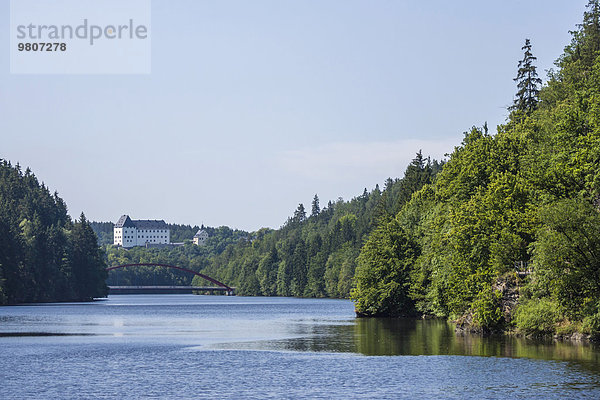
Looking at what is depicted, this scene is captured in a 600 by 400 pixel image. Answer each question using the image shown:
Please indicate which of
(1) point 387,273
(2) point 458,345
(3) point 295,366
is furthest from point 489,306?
(1) point 387,273

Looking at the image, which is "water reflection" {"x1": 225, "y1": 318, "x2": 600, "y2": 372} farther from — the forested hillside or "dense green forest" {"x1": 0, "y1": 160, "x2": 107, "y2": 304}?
"dense green forest" {"x1": 0, "y1": 160, "x2": 107, "y2": 304}

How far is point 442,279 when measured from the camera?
7700cm

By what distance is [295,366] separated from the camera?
1858 inches

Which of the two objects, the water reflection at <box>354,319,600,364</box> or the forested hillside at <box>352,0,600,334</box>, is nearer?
the water reflection at <box>354,319,600,364</box>

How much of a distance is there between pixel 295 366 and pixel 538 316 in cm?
1995

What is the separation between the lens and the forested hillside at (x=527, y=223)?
53.7 meters

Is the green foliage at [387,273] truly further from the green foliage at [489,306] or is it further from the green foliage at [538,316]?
the green foliage at [538,316]

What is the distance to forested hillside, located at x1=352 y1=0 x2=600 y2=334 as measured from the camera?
53719 millimetres

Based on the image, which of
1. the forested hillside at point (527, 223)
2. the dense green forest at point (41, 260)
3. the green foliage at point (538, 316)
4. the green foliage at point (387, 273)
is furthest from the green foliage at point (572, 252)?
the dense green forest at point (41, 260)

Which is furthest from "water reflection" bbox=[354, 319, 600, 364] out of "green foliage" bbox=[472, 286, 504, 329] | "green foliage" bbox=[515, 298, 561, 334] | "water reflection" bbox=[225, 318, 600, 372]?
"green foliage" bbox=[472, 286, 504, 329]

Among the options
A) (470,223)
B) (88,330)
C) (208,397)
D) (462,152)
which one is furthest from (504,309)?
(88,330)

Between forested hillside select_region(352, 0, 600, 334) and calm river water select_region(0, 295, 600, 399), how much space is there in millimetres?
3236

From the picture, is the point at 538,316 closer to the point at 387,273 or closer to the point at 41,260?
the point at 387,273

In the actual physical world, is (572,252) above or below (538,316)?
above
